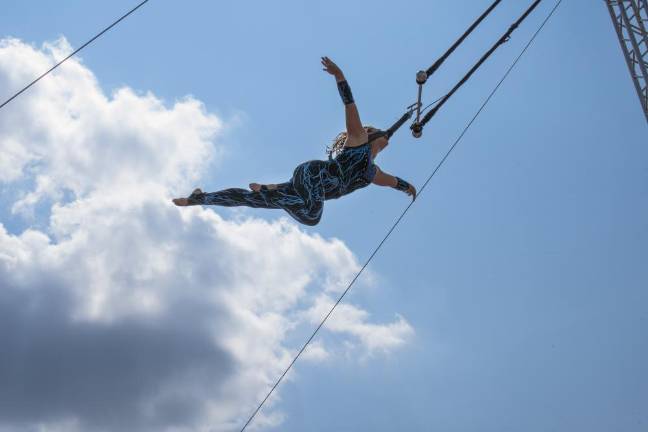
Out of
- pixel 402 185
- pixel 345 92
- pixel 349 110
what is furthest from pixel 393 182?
pixel 345 92

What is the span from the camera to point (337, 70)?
575 cm

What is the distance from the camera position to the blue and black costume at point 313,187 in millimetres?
6133

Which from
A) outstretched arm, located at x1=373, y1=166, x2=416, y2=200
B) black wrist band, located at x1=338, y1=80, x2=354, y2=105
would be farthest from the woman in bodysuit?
outstretched arm, located at x1=373, y1=166, x2=416, y2=200

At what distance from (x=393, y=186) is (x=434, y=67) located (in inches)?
49.3

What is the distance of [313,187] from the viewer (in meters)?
6.13

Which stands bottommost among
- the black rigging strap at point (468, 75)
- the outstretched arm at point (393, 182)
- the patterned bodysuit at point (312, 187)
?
the patterned bodysuit at point (312, 187)

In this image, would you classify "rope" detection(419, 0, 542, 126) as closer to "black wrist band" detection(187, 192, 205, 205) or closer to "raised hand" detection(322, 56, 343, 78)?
"raised hand" detection(322, 56, 343, 78)

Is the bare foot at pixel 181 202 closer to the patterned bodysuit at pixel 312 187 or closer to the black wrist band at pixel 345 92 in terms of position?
the patterned bodysuit at pixel 312 187

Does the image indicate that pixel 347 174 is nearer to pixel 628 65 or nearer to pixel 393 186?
pixel 393 186

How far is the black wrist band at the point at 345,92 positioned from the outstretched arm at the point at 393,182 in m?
0.95

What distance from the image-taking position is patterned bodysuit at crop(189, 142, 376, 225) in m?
6.13

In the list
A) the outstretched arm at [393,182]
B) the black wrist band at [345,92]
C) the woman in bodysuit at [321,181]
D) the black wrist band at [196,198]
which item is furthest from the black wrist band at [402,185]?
the black wrist band at [196,198]

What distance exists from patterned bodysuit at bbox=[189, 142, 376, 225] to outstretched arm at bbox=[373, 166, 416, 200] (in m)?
0.38

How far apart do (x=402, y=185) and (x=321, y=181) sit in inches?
48.5
